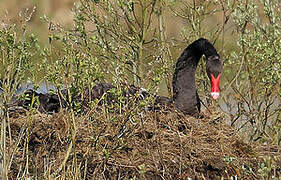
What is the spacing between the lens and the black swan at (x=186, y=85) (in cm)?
737

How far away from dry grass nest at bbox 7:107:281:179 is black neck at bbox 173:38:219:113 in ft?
3.71

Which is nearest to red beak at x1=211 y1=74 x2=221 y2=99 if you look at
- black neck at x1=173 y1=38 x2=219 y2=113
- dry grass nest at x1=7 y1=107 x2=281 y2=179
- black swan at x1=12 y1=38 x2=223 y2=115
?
black swan at x1=12 y1=38 x2=223 y2=115

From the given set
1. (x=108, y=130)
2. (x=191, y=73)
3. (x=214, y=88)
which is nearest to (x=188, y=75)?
(x=191, y=73)

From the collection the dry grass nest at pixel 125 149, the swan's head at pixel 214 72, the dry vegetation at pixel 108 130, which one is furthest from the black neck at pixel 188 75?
the dry grass nest at pixel 125 149

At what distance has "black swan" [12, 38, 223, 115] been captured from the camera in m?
7.37

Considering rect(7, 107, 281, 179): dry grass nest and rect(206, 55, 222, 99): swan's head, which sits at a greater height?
rect(206, 55, 222, 99): swan's head

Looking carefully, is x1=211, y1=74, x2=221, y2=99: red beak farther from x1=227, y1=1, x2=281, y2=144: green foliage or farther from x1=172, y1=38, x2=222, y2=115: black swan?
x1=227, y1=1, x2=281, y2=144: green foliage

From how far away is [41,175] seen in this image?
5.67m

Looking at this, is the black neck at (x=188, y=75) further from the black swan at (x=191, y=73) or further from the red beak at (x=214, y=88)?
the red beak at (x=214, y=88)

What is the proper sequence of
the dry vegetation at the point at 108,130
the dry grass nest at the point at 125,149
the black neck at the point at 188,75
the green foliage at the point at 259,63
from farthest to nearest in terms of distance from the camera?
the black neck at the point at 188,75 < the green foliage at the point at 259,63 < the dry grass nest at the point at 125,149 < the dry vegetation at the point at 108,130

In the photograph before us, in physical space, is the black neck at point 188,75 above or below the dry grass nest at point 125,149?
above

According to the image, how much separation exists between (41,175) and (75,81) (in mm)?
892

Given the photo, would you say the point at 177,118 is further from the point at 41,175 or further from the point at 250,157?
the point at 41,175

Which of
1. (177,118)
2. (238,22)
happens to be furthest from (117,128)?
(238,22)
